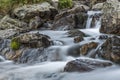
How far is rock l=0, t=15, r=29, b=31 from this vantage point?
58.2 ft

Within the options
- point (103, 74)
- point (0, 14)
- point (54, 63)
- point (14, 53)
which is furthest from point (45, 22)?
point (103, 74)

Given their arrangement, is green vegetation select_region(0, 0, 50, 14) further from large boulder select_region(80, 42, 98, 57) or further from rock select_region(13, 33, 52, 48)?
large boulder select_region(80, 42, 98, 57)

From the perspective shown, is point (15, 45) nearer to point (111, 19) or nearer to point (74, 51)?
point (74, 51)

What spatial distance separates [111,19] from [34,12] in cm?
613

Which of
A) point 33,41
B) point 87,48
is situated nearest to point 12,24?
point 33,41

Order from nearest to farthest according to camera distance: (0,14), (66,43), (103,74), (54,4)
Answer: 1. (103,74)
2. (66,43)
3. (0,14)
4. (54,4)

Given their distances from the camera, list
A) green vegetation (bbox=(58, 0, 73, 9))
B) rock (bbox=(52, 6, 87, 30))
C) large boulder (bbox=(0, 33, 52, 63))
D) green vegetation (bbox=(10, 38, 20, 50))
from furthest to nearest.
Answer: green vegetation (bbox=(58, 0, 73, 9))
rock (bbox=(52, 6, 87, 30))
green vegetation (bbox=(10, 38, 20, 50))
large boulder (bbox=(0, 33, 52, 63))

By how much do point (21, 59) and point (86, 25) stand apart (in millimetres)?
6408

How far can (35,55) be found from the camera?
12273mm

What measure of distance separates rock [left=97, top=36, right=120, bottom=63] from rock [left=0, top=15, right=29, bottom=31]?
7.37 m

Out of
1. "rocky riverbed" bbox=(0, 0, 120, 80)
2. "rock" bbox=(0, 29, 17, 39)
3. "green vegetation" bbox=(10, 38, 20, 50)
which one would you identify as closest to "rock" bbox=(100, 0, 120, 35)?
"rocky riverbed" bbox=(0, 0, 120, 80)

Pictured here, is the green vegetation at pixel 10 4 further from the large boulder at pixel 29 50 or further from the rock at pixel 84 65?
the rock at pixel 84 65

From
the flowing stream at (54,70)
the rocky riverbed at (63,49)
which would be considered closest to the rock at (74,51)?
the rocky riverbed at (63,49)

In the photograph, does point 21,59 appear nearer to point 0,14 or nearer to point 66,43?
point 66,43
